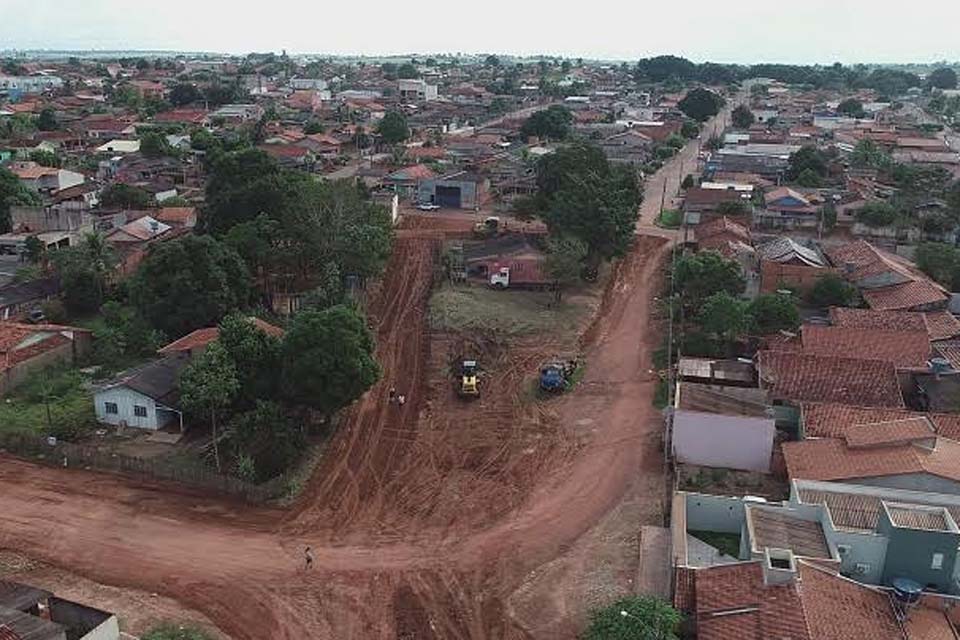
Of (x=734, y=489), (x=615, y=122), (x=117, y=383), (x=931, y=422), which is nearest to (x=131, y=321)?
(x=117, y=383)

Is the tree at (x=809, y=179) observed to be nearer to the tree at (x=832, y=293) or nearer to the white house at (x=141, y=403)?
the tree at (x=832, y=293)

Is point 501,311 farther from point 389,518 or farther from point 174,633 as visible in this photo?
point 174,633

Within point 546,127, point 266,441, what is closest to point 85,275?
point 266,441

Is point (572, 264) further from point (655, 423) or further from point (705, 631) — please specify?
point (705, 631)

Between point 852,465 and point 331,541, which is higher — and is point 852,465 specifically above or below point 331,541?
above

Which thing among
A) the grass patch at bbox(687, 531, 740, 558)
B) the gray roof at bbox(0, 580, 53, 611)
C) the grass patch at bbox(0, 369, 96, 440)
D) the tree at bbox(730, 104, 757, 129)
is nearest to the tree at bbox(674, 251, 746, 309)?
the grass patch at bbox(687, 531, 740, 558)

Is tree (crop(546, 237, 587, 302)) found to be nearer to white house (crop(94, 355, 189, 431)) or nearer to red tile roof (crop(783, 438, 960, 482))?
red tile roof (crop(783, 438, 960, 482))
